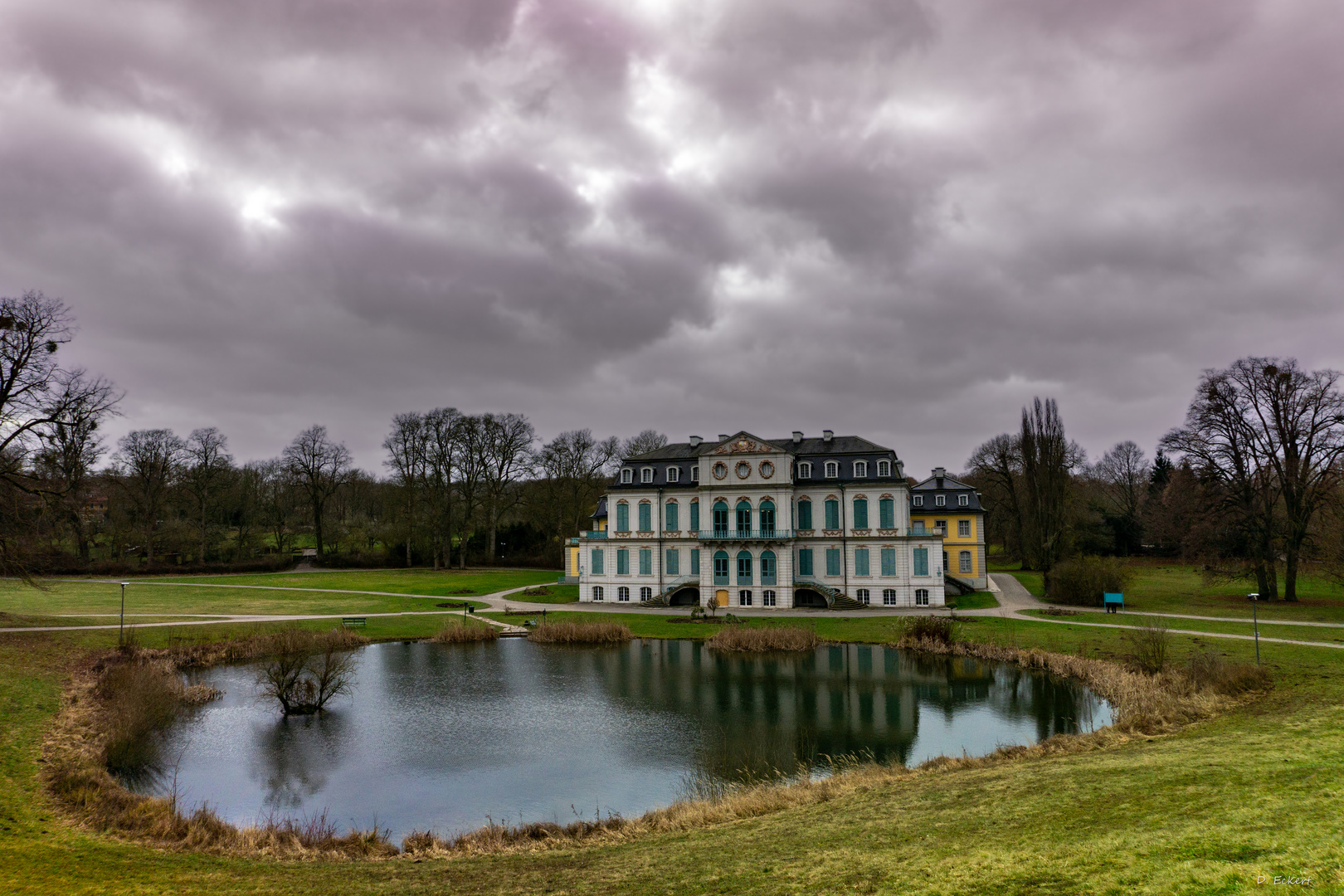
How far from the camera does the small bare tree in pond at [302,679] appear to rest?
20.7 metres

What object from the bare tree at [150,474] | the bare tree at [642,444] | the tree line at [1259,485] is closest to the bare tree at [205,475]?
the bare tree at [150,474]

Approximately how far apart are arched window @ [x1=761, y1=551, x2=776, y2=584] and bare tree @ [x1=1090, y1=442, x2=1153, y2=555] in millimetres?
34169

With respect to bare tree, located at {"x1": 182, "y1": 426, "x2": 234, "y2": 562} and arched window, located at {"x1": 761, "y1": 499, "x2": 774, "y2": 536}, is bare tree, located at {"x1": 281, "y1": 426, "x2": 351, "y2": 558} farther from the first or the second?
arched window, located at {"x1": 761, "y1": 499, "x2": 774, "y2": 536}

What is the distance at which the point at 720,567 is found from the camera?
42.8m

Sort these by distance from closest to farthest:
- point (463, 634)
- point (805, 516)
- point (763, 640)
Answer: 1. point (763, 640)
2. point (463, 634)
3. point (805, 516)

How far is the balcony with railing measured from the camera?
136ft

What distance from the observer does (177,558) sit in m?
61.3

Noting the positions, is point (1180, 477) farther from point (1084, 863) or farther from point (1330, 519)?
point (1084, 863)

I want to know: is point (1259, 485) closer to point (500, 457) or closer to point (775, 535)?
point (775, 535)

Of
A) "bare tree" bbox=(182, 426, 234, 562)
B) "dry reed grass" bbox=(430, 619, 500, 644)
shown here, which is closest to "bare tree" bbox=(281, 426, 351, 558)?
"bare tree" bbox=(182, 426, 234, 562)

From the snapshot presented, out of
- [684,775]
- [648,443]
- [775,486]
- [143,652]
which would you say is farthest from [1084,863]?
[648,443]

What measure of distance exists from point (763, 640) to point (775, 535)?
1175cm

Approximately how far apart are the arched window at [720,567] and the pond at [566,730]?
46.6 feet

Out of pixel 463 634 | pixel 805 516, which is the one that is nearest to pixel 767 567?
pixel 805 516
